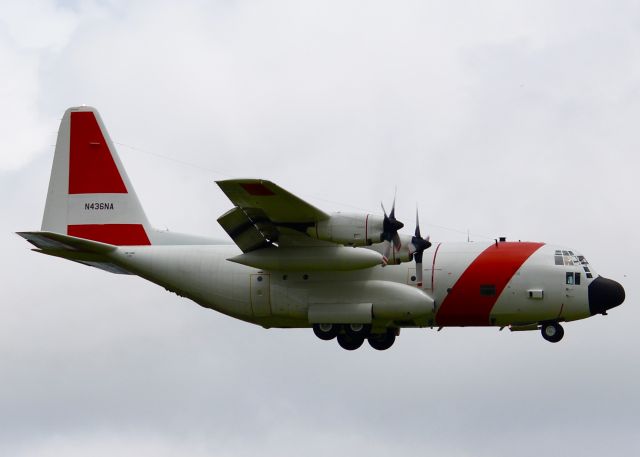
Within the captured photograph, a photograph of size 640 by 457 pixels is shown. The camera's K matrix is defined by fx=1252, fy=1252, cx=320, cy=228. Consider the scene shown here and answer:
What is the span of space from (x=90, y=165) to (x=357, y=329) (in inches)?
373

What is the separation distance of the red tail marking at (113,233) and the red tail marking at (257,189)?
6.66m

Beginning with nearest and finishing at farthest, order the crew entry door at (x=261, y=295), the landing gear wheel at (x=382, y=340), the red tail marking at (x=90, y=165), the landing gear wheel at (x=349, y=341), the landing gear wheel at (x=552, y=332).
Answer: the landing gear wheel at (x=552, y=332) < the crew entry door at (x=261, y=295) < the landing gear wheel at (x=349, y=341) < the landing gear wheel at (x=382, y=340) < the red tail marking at (x=90, y=165)

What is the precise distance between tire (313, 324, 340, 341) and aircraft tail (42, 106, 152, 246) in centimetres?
578

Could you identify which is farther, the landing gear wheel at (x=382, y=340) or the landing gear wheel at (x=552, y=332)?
the landing gear wheel at (x=382, y=340)

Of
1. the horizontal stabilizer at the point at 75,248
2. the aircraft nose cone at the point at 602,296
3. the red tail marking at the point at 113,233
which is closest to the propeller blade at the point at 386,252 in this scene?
the aircraft nose cone at the point at 602,296

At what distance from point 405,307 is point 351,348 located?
2442 millimetres

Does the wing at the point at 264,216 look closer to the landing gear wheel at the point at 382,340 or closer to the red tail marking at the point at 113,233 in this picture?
the landing gear wheel at the point at 382,340

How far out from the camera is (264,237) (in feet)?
108

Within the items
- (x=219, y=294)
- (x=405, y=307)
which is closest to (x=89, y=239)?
(x=219, y=294)

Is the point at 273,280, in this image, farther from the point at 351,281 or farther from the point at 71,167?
the point at 71,167

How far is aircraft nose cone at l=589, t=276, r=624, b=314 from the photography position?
108 ft

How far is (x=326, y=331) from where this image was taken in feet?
111

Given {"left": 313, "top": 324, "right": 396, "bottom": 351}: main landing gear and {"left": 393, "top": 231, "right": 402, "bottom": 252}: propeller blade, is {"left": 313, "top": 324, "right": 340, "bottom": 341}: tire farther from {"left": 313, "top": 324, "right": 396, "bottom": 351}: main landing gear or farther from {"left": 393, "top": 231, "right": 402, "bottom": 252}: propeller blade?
{"left": 393, "top": 231, "right": 402, "bottom": 252}: propeller blade

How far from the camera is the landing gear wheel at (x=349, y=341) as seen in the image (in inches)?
1344
